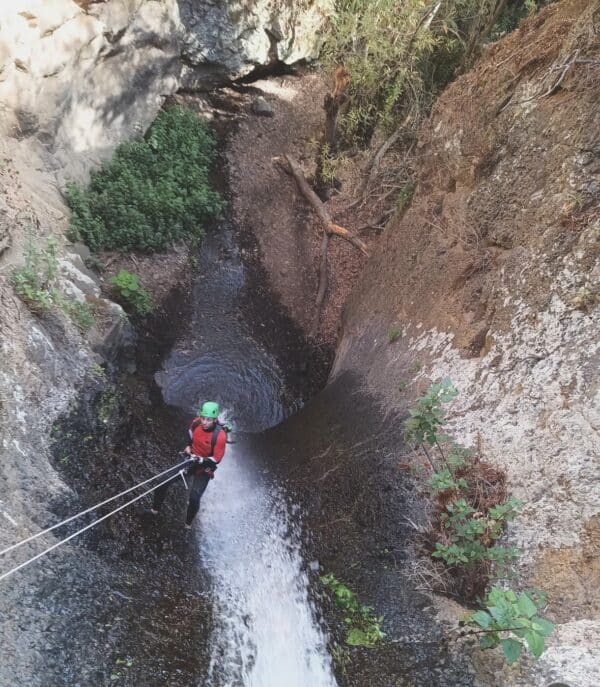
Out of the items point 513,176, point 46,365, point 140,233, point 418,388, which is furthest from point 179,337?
point 513,176

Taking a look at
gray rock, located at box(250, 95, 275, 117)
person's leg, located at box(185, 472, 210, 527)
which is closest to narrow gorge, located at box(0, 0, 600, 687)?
person's leg, located at box(185, 472, 210, 527)

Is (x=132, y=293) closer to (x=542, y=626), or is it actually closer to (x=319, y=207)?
(x=319, y=207)

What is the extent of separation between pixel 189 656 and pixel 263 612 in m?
1.24

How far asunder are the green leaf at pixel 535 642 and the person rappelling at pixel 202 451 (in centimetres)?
387

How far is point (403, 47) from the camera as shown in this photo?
1108 cm

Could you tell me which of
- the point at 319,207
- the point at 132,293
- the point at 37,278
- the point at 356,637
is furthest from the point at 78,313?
the point at 319,207

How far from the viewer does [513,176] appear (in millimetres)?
7410

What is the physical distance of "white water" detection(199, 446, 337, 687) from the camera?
5195 mm

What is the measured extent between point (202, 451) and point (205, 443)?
130mm

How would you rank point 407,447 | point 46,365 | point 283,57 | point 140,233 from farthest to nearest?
point 283,57, point 140,233, point 407,447, point 46,365

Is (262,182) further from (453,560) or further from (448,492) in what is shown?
(453,560)

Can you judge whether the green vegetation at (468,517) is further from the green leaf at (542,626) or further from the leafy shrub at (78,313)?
the leafy shrub at (78,313)

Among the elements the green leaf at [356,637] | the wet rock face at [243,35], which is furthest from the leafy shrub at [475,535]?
the wet rock face at [243,35]

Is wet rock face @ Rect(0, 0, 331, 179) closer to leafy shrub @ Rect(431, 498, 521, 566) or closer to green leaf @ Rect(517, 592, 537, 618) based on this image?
leafy shrub @ Rect(431, 498, 521, 566)
